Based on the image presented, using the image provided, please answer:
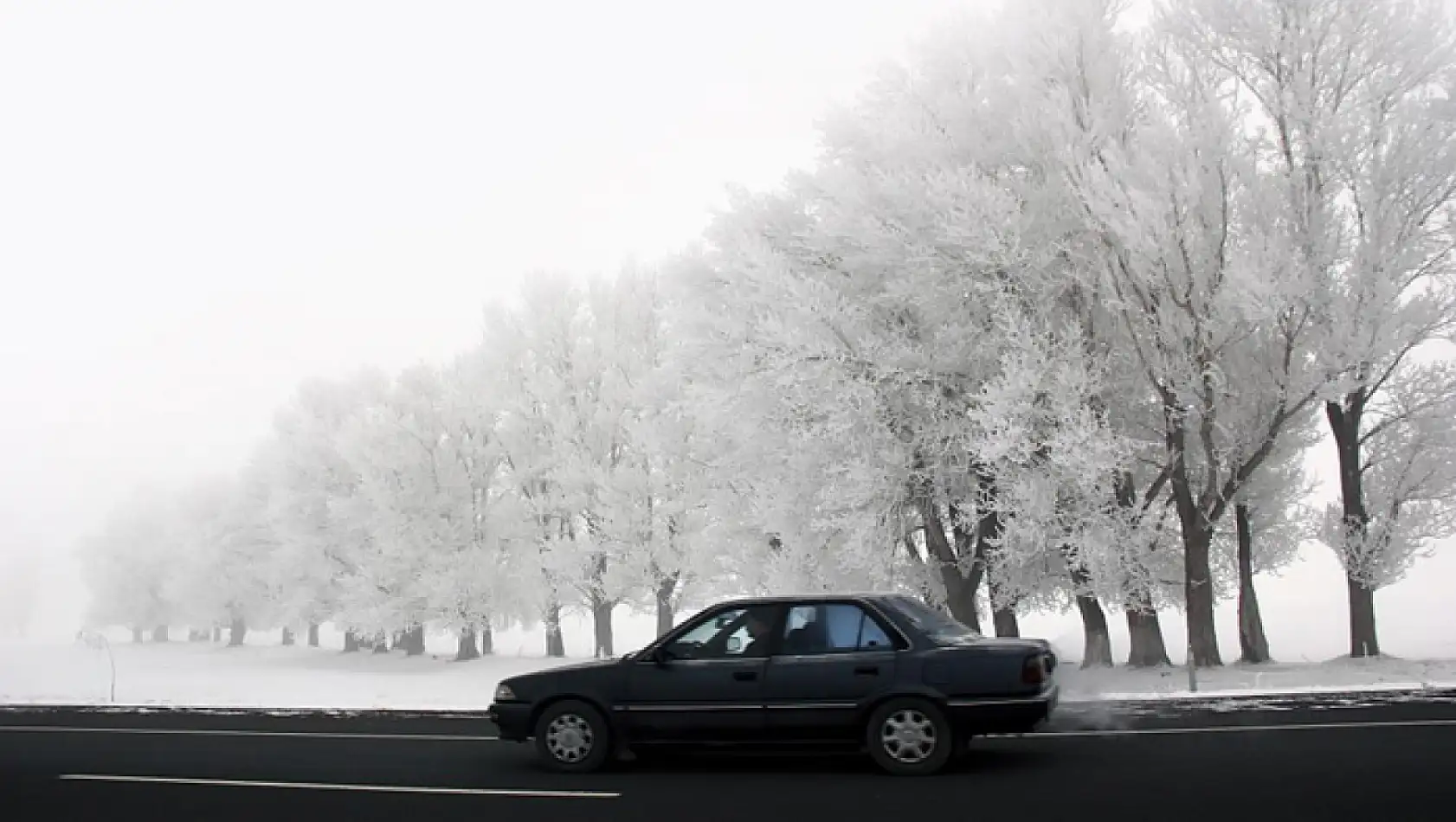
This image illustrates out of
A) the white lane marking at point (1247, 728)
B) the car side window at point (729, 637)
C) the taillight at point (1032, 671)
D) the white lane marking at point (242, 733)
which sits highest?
the car side window at point (729, 637)

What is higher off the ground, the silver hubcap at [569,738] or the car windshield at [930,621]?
the car windshield at [930,621]

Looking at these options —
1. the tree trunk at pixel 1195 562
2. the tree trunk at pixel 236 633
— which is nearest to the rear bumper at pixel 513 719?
the tree trunk at pixel 1195 562

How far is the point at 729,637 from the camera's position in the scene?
36.6 feet

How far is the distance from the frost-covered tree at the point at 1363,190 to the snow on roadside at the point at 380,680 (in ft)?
10.6

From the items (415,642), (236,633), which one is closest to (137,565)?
(236,633)

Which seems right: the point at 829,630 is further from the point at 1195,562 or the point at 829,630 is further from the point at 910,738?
the point at 1195,562

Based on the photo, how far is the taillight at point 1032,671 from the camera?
1013cm

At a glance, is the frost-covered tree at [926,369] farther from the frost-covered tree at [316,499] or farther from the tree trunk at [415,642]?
the frost-covered tree at [316,499]

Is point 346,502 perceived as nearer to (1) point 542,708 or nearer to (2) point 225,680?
(2) point 225,680

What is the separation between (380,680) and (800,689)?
2735cm

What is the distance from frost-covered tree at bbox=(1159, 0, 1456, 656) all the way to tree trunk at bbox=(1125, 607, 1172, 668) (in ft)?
11.4

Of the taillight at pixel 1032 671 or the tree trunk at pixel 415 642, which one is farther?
the tree trunk at pixel 415 642

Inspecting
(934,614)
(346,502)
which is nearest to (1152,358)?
(934,614)

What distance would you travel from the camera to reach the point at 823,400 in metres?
24.0
